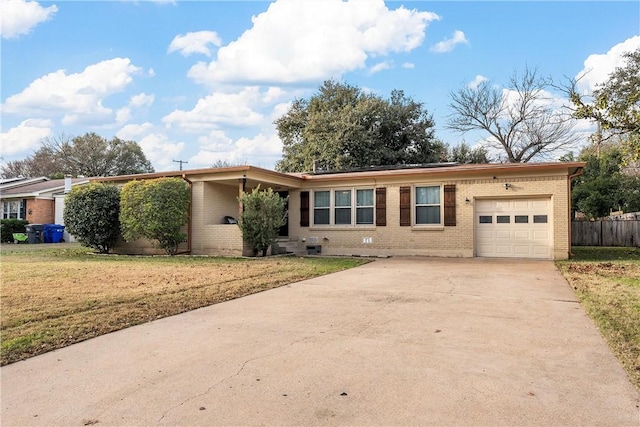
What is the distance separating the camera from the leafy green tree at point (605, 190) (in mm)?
22391

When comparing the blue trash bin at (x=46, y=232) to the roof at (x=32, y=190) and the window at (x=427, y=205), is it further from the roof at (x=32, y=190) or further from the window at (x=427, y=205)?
the window at (x=427, y=205)

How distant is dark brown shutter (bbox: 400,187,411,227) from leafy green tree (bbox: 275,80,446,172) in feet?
34.3

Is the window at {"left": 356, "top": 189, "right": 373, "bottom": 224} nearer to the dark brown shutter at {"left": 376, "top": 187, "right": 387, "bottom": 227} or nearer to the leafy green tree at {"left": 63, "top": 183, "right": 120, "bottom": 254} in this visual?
the dark brown shutter at {"left": 376, "top": 187, "right": 387, "bottom": 227}

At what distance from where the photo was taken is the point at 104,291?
7.31 meters

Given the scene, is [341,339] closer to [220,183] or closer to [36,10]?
[36,10]

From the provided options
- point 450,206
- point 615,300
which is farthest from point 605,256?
point 615,300

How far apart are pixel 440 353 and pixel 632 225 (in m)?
21.0

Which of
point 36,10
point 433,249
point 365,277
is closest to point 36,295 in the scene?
point 365,277

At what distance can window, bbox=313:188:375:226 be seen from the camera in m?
15.9

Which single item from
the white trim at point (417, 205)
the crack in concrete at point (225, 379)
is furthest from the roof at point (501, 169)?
the crack in concrete at point (225, 379)

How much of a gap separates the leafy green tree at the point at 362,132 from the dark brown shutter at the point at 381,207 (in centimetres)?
988

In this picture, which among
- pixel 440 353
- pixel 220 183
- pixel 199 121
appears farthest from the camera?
pixel 199 121

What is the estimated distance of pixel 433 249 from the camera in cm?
1480

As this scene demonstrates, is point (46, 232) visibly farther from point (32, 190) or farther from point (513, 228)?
point (513, 228)
